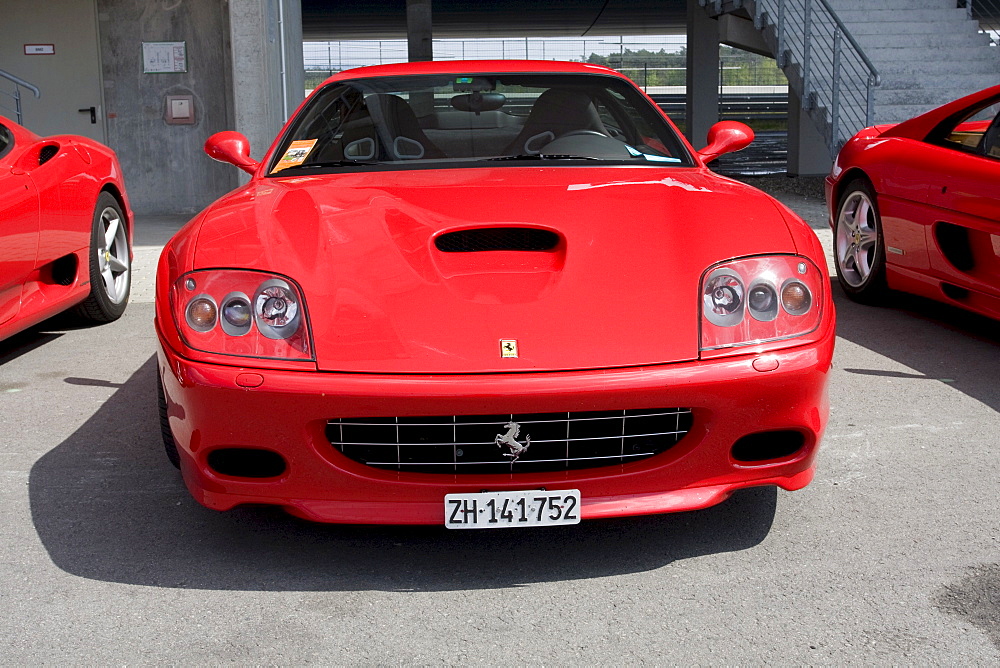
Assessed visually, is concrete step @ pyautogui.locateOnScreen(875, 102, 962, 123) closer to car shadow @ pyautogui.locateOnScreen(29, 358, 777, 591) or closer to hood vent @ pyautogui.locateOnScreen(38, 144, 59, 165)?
hood vent @ pyautogui.locateOnScreen(38, 144, 59, 165)

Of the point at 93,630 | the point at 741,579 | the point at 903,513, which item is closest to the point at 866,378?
the point at 903,513

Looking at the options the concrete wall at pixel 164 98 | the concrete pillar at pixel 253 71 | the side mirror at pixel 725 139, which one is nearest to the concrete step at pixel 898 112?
the concrete pillar at pixel 253 71

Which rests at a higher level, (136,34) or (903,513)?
(136,34)

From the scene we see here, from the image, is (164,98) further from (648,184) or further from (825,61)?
(648,184)

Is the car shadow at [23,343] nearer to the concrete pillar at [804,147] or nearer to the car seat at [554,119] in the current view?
the car seat at [554,119]

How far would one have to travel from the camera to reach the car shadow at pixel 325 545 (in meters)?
2.67

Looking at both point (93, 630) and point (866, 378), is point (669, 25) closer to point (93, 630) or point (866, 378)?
point (866, 378)

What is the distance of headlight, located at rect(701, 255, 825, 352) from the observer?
2619 millimetres

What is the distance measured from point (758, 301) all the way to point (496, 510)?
2.65ft

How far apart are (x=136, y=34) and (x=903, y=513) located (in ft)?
32.8

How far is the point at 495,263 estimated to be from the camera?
9.08 feet

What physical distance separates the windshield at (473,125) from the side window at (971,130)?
77.9 inches

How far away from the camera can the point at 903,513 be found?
3043 millimetres

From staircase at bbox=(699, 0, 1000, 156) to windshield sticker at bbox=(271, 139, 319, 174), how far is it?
800 cm
